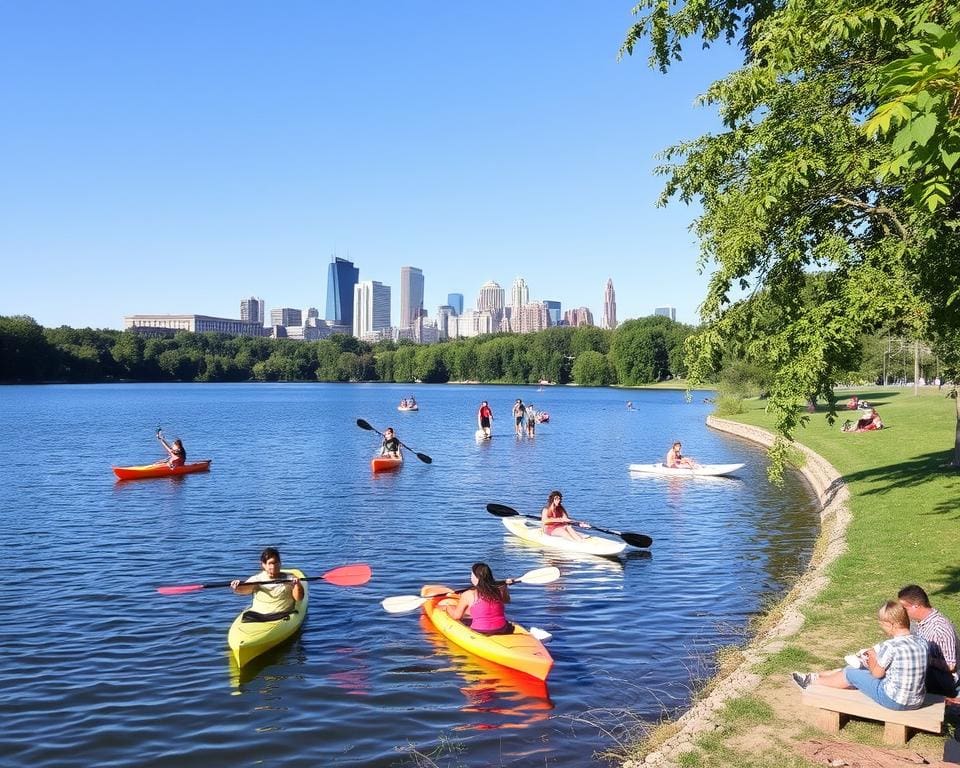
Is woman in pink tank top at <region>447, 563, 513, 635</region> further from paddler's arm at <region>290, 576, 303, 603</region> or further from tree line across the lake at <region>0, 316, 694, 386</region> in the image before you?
tree line across the lake at <region>0, 316, 694, 386</region>

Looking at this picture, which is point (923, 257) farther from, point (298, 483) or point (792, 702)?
point (298, 483)

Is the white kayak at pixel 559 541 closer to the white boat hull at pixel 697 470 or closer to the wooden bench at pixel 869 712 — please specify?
the wooden bench at pixel 869 712

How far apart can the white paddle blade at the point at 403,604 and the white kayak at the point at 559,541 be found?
588 centimetres

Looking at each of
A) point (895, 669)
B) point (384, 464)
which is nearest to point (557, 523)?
point (895, 669)

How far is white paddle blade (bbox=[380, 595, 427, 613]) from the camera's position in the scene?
1308cm

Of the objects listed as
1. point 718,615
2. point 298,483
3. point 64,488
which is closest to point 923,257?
point 718,615

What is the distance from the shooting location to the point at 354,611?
14.0 meters

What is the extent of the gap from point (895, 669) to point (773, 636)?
10.6ft

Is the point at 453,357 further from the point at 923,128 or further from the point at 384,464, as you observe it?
the point at 923,128

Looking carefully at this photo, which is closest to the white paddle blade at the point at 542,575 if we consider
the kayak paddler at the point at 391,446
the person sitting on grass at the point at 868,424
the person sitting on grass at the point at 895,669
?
the person sitting on grass at the point at 895,669

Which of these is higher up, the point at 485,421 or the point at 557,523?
the point at 485,421

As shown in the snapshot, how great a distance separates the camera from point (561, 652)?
→ 1187cm

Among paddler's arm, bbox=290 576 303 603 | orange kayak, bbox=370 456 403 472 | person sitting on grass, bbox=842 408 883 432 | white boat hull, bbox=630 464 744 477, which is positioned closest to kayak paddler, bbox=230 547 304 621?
paddler's arm, bbox=290 576 303 603

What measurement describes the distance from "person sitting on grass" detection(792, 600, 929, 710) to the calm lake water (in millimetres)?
2466
